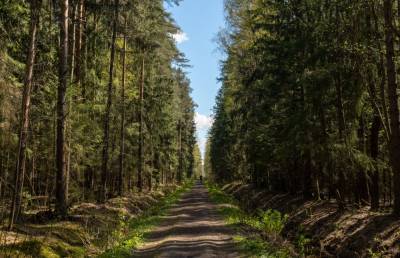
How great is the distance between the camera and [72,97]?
18.9 m

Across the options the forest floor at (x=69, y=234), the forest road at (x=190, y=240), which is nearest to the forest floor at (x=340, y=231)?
the forest road at (x=190, y=240)

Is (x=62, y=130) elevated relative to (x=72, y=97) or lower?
lower

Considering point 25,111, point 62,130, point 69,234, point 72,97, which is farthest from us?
point 72,97

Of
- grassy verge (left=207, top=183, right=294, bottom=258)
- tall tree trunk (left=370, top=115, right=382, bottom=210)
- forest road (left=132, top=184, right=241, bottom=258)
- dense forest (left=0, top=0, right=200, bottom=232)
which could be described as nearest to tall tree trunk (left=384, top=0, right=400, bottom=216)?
grassy verge (left=207, top=183, right=294, bottom=258)

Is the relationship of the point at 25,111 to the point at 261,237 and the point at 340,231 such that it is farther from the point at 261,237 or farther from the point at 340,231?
the point at 340,231

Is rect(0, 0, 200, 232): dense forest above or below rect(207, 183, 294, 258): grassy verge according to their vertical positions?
above

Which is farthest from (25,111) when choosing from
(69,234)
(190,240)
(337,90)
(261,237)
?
(337,90)

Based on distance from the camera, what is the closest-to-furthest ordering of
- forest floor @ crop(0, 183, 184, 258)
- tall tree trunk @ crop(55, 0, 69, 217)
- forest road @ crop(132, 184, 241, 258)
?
forest floor @ crop(0, 183, 184, 258) → forest road @ crop(132, 184, 241, 258) → tall tree trunk @ crop(55, 0, 69, 217)

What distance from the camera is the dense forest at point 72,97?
44.6ft

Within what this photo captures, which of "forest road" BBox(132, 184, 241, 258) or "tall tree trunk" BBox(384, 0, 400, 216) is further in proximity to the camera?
"tall tree trunk" BBox(384, 0, 400, 216)

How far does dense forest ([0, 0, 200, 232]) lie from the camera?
44.6 feet

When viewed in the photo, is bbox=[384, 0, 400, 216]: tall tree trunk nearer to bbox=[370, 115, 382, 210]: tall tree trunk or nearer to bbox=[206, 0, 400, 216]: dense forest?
bbox=[206, 0, 400, 216]: dense forest

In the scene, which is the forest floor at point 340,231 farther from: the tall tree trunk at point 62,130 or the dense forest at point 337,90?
the tall tree trunk at point 62,130

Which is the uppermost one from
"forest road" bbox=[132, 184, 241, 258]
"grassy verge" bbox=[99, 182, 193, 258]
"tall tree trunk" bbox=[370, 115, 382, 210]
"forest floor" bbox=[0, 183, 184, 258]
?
"tall tree trunk" bbox=[370, 115, 382, 210]
